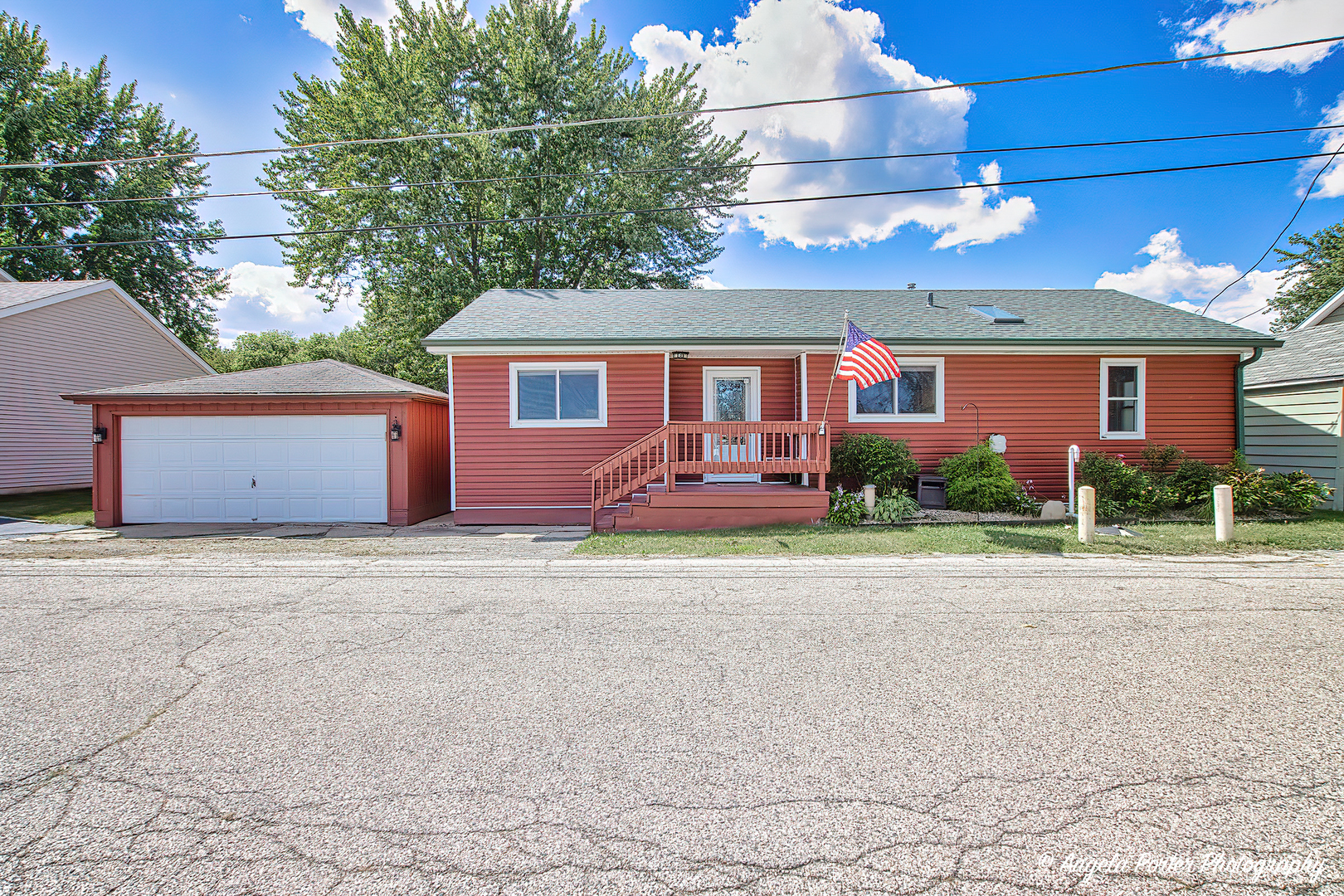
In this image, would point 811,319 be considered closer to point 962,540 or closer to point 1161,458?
point 962,540

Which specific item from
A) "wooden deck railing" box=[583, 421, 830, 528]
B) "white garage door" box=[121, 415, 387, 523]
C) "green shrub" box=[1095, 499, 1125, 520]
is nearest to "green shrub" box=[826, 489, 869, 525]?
"wooden deck railing" box=[583, 421, 830, 528]

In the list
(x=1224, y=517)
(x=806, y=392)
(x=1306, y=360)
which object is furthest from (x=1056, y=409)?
(x=1306, y=360)

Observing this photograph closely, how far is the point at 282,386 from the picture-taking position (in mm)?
11008

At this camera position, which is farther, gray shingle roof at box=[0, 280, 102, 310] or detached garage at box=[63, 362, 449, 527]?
gray shingle roof at box=[0, 280, 102, 310]

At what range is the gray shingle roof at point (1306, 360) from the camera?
38.8ft

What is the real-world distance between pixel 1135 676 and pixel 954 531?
5386 mm

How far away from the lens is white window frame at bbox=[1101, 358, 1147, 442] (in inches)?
438

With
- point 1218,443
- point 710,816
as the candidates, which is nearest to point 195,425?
point 710,816

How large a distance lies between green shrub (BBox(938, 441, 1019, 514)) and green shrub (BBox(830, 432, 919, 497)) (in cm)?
72

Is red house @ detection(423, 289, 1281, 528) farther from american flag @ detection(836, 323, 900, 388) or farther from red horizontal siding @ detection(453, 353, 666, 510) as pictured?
american flag @ detection(836, 323, 900, 388)

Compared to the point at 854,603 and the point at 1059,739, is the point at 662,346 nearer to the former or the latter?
the point at 854,603

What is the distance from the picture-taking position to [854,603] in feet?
17.1

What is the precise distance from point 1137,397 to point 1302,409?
4.46 metres

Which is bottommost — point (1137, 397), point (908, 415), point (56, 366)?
point (908, 415)
